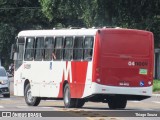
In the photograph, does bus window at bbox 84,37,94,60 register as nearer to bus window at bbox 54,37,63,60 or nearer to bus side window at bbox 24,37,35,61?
bus window at bbox 54,37,63,60

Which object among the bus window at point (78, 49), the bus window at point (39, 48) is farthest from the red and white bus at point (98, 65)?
the bus window at point (39, 48)

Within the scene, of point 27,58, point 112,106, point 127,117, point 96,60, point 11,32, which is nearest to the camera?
point 127,117

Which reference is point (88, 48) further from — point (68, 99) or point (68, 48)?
point (68, 99)

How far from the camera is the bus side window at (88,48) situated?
2895cm

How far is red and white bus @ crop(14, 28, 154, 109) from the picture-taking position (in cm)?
2859

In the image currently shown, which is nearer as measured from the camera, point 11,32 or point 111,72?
point 111,72

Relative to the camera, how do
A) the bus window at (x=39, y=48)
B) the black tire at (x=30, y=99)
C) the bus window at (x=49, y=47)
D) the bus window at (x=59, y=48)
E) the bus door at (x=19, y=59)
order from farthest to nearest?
the bus door at (x=19, y=59)
the black tire at (x=30, y=99)
the bus window at (x=39, y=48)
the bus window at (x=49, y=47)
the bus window at (x=59, y=48)

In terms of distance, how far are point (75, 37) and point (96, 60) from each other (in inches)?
76.1

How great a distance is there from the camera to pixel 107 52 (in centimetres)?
2867

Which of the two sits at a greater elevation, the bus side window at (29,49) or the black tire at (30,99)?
the bus side window at (29,49)

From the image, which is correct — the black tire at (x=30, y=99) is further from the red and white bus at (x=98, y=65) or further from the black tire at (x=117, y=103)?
the black tire at (x=117, y=103)

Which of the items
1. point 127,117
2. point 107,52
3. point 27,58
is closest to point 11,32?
point 27,58

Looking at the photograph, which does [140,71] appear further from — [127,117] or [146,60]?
[127,117]

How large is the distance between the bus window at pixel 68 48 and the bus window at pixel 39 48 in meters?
1.60
